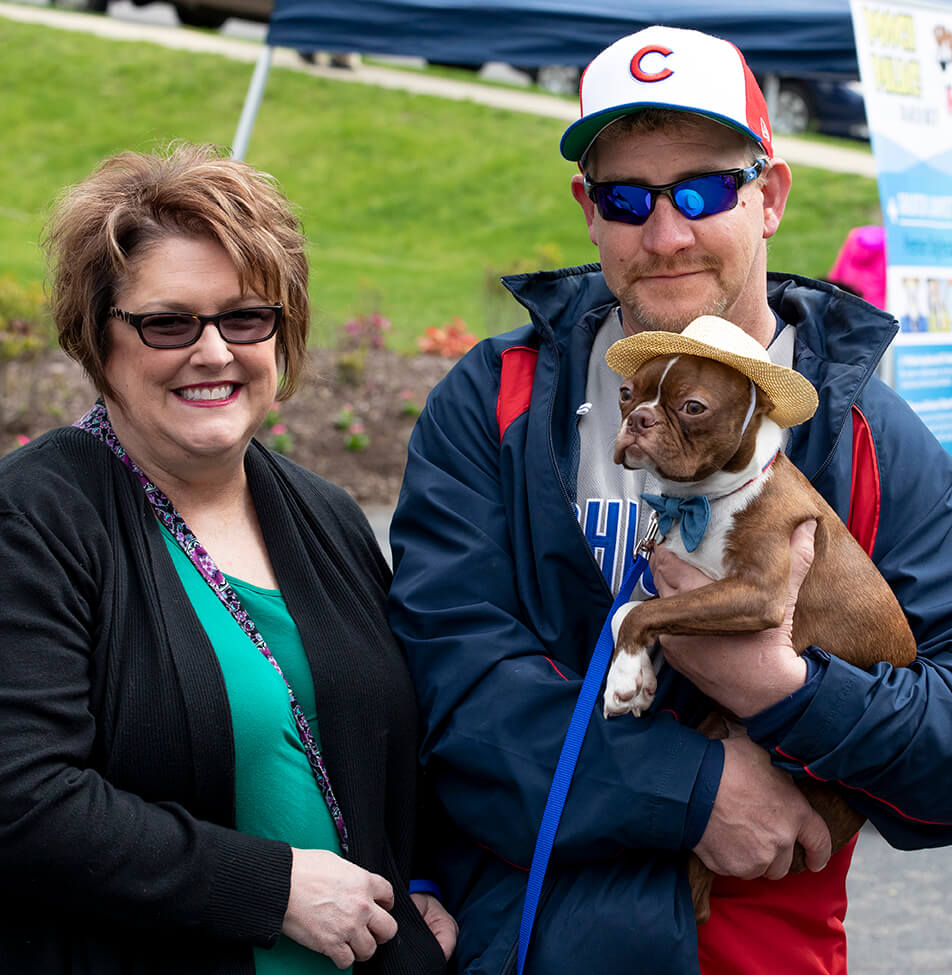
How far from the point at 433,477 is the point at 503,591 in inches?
12.9

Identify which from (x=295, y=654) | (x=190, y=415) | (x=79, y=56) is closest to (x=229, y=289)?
(x=190, y=415)

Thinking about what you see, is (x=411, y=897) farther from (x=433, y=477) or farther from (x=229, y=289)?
(x=229, y=289)

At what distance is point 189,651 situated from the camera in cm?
229

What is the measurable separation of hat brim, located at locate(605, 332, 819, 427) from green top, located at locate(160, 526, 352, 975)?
97 cm

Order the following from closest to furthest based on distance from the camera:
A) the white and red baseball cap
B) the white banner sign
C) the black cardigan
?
the black cardigan
the white and red baseball cap
the white banner sign

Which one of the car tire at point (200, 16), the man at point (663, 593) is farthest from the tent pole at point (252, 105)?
the car tire at point (200, 16)

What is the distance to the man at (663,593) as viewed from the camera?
2.37 m

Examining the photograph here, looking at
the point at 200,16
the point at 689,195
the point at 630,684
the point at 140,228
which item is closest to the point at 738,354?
the point at 689,195

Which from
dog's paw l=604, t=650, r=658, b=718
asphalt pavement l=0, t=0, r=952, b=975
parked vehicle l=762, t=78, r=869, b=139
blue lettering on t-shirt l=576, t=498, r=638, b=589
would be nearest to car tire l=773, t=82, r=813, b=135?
parked vehicle l=762, t=78, r=869, b=139

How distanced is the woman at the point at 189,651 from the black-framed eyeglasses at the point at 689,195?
0.79m

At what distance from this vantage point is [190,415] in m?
2.50

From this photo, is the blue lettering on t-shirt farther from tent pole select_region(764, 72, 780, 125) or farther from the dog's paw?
tent pole select_region(764, 72, 780, 125)

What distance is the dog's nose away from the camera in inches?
91.7

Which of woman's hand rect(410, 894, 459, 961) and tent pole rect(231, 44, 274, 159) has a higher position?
tent pole rect(231, 44, 274, 159)
